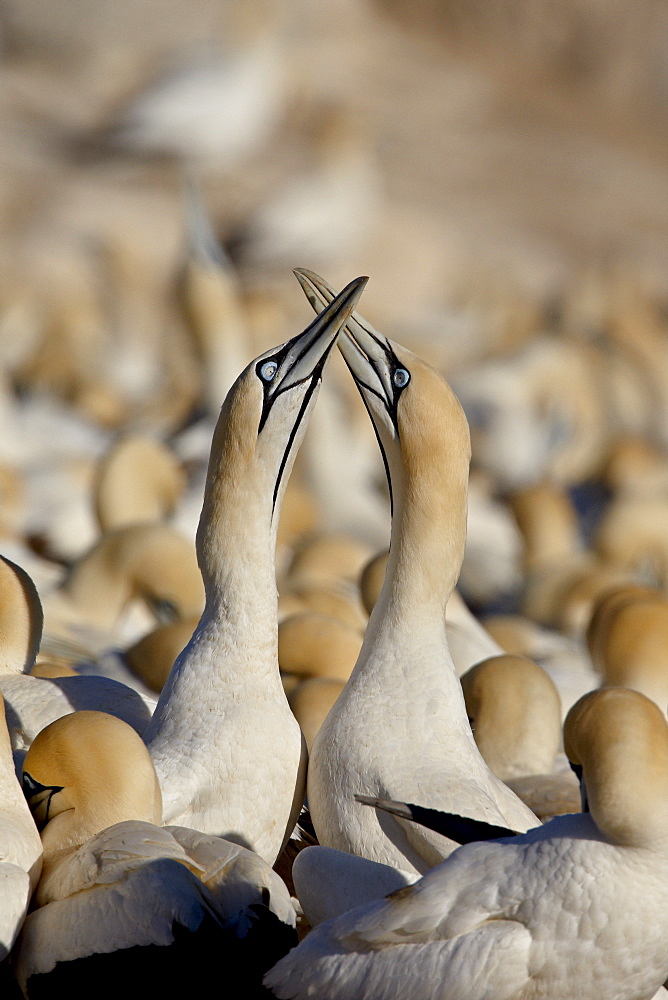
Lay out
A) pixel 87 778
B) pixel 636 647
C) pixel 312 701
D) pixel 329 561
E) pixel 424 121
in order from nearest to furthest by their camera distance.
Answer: pixel 87 778, pixel 312 701, pixel 636 647, pixel 329 561, pixel 424 121

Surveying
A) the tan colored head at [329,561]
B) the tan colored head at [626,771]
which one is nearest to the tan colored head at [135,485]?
the tan colored head at [329,561]

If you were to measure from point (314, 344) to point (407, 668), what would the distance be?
30.8 inches

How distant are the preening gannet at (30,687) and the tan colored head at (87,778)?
0.43 m

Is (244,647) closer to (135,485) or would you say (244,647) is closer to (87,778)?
(87,778)

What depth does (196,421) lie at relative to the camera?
10.1 meters

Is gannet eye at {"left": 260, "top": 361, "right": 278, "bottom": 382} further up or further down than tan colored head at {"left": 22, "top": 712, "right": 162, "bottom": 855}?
further up

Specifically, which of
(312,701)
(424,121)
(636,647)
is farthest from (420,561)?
(424,121)

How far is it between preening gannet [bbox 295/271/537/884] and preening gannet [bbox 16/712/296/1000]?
1.15ft

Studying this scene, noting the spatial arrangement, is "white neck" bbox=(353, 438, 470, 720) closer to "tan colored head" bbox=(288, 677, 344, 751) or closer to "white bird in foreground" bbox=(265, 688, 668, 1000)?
"tan colored head" bbox=(288, 677, 344, 751)

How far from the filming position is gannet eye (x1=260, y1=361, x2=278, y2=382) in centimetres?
359

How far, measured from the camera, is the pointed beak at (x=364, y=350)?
3709 millimetres

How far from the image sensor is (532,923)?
282 cm

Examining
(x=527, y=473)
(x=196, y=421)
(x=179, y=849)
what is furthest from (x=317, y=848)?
(x=527, y=473)

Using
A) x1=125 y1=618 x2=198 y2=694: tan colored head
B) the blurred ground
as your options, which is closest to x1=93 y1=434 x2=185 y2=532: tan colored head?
x1=125 y1=618 x2=198 y2=694: tan colored head
